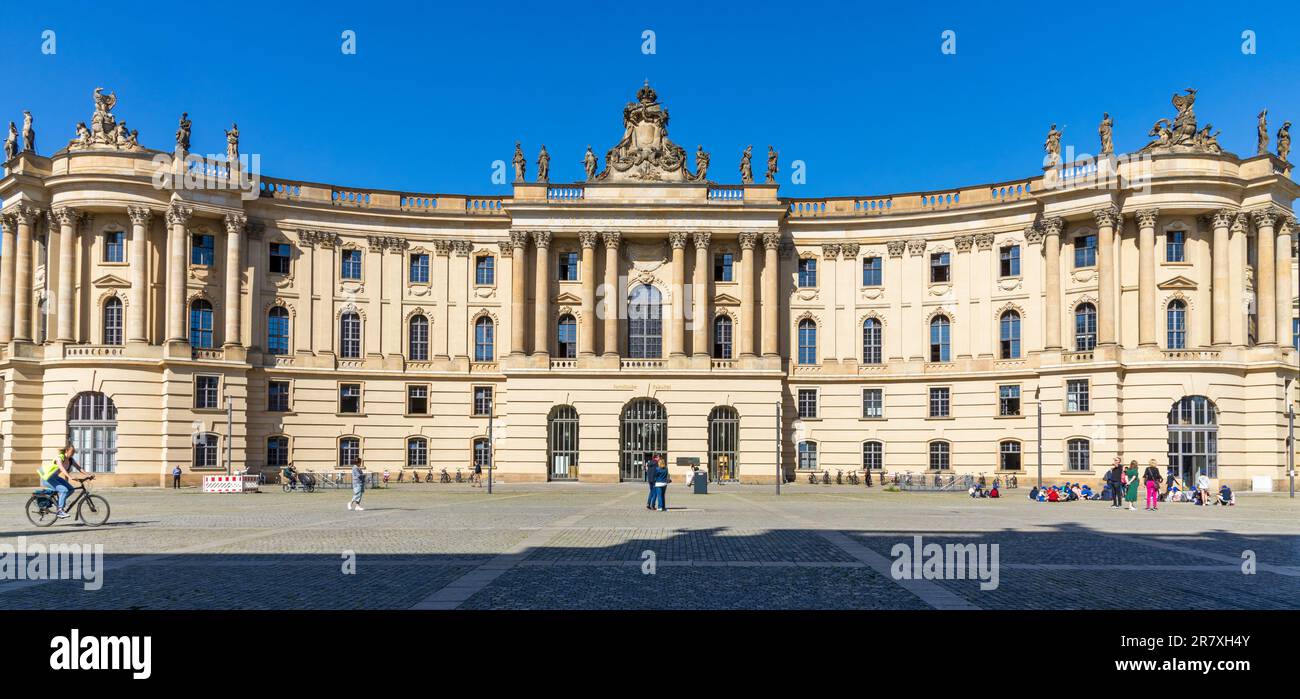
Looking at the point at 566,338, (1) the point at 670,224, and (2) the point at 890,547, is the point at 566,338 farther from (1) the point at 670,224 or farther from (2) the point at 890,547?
(2) the point at 890,547

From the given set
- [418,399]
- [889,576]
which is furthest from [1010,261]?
[889,576]

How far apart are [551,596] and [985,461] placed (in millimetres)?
52668

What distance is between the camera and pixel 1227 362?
185ft

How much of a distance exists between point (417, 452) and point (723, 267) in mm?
22328

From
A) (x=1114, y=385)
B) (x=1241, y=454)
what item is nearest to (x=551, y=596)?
(x=1114, y=385)

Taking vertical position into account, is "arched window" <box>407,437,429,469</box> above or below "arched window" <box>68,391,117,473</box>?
below

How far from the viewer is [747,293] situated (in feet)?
211

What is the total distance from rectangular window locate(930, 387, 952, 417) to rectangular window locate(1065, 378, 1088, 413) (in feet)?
25.1

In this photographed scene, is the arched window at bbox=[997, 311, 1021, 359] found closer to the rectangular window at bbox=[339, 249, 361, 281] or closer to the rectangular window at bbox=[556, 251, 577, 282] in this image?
the rectangular window at bbox=[556, 251, 577, 282]

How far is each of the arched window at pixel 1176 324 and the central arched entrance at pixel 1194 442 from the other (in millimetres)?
3283

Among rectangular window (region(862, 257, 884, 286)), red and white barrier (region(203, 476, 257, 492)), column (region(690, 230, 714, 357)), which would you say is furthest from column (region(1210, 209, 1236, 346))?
red and white barrier (region(203, 476, 257, 492))

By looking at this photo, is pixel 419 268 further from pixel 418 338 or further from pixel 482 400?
pixel 482 400

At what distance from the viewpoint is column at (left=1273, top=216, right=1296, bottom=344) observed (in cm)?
5872

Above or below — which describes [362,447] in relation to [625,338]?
below
